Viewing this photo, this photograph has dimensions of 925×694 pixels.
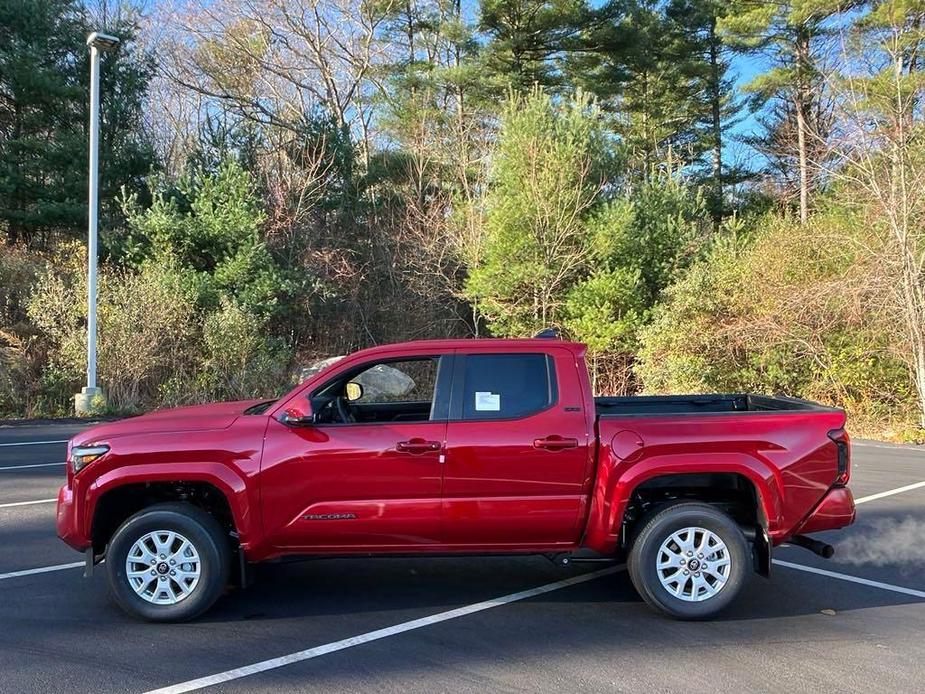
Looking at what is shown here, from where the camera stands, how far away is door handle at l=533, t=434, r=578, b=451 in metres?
5.00

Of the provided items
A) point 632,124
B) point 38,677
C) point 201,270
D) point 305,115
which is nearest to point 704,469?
point 38,677

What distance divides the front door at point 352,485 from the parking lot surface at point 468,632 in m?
0.57

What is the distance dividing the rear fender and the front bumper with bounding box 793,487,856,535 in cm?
23

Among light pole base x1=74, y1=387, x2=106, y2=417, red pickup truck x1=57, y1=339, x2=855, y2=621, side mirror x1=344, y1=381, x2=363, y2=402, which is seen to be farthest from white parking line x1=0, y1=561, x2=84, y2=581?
light pole base x1=74, y1=387, x2=106, y2=417

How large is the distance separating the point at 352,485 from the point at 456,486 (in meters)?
0.66

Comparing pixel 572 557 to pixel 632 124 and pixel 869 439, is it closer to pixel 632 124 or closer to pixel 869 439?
pixel 869 439

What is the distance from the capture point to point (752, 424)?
5.06m

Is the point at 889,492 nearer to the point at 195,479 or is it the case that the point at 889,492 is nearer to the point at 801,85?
the point at 195,479

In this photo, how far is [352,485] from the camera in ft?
16.3

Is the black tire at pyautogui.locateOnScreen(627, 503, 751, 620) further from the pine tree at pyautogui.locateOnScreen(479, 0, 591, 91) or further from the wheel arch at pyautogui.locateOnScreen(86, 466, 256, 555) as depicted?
the pine tree at pyautogui.locateOnScreen(479, 0, 591, 91)

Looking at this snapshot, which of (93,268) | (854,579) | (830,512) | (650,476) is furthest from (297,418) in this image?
(93,268)

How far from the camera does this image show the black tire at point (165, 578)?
492 cm

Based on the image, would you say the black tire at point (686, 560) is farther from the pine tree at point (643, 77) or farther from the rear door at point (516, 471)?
the pine tree at point (643, 77)

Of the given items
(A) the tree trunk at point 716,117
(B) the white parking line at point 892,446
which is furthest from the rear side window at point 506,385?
(A) the tree trunk at point 716,117
